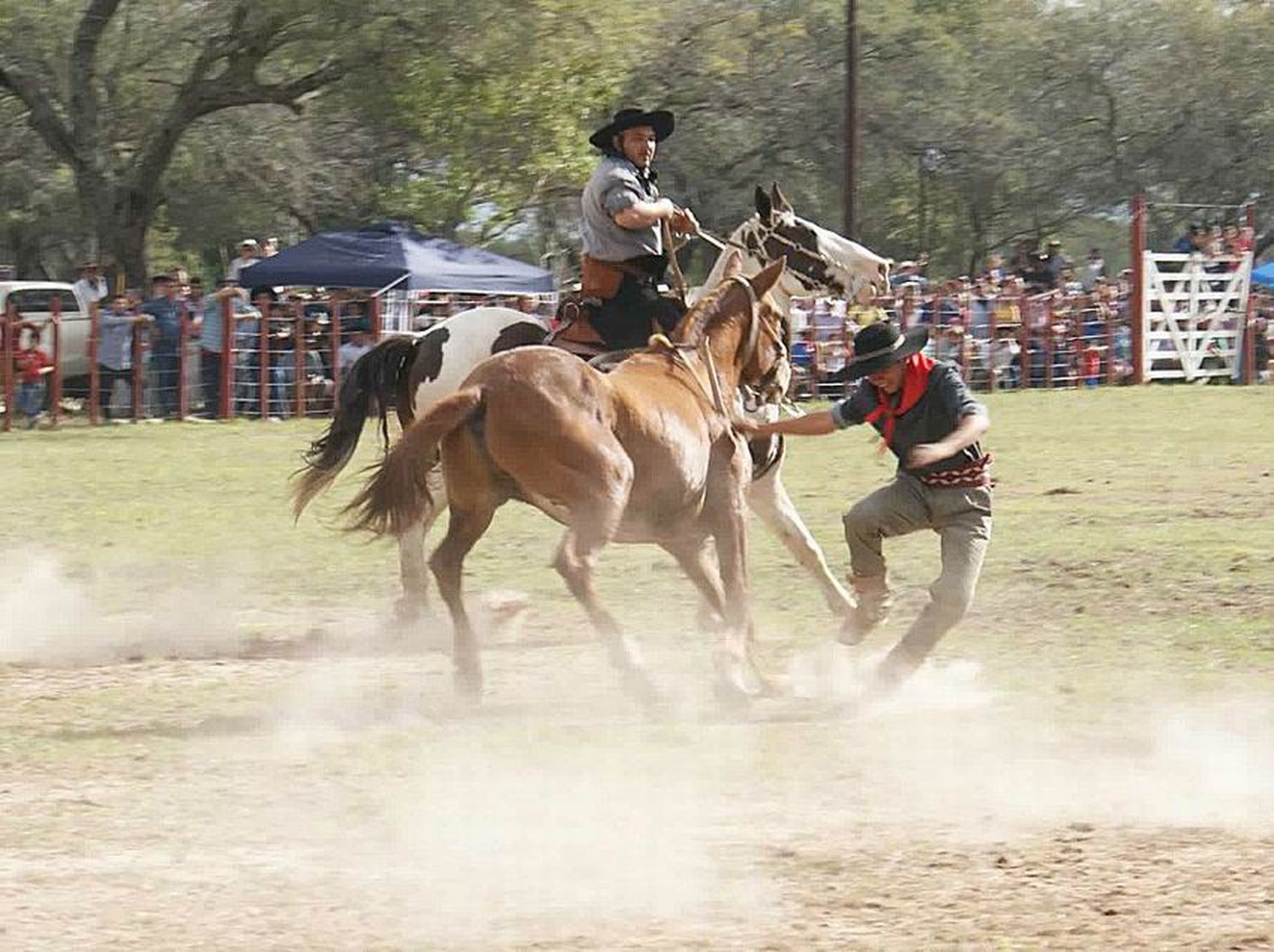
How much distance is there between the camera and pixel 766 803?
5895 mm

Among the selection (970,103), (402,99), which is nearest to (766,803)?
(402,99)

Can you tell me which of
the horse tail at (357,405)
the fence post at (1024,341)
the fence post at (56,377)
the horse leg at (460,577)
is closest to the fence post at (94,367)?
the fence post at (56,377)

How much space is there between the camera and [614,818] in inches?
224

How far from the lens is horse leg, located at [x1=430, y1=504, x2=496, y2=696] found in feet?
25.0

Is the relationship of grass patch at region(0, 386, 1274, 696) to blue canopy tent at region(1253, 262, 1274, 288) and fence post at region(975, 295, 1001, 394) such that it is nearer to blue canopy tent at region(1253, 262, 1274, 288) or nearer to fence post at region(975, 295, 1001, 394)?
fence post at region(975, 295, 1001, 394)

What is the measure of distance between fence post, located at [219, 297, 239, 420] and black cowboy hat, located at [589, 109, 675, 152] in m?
13.2

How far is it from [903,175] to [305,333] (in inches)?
1075

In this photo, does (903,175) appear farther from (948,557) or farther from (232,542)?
(948,557)

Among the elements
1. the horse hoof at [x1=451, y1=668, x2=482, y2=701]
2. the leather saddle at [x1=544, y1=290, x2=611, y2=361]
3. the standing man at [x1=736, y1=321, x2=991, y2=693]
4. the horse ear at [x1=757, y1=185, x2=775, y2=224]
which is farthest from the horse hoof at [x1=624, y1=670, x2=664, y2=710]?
the horse ear at [x1=757, y1=185, x2=775, y2=224]

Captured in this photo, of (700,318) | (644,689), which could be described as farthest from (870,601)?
(700,318)

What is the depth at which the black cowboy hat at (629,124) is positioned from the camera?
8797 millimetres

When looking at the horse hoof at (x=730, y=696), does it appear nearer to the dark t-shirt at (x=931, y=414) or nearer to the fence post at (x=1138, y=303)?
the dark t-shirt at (x=931, y=414)

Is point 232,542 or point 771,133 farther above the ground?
point 771,133

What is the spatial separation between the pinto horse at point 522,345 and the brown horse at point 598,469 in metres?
0.98
